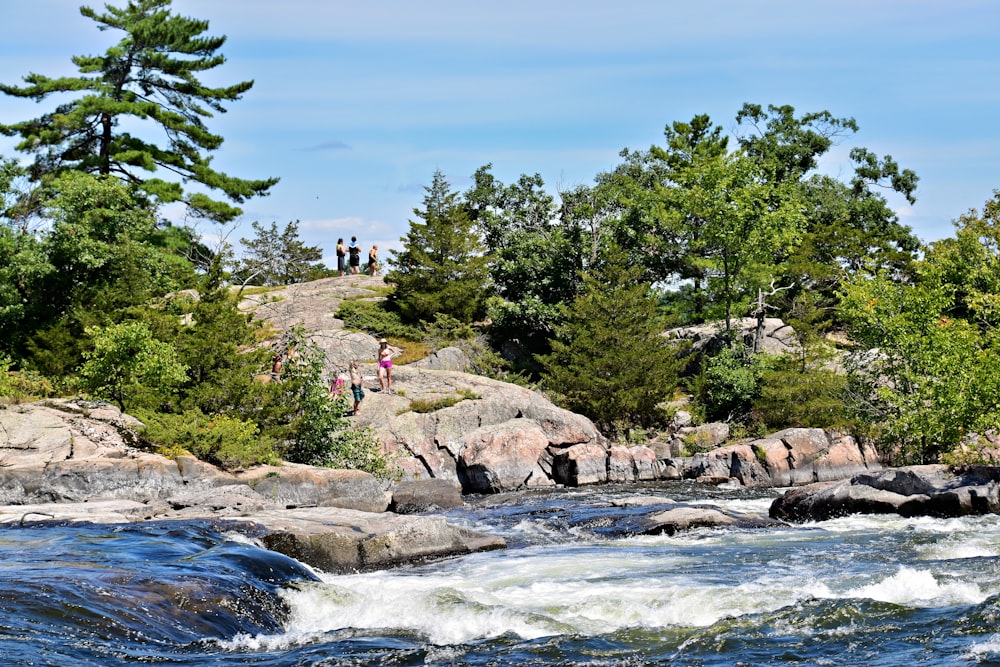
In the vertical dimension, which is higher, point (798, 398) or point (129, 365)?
point (129, 365)

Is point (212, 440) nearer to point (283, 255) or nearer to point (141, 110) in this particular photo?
point (141, 110)

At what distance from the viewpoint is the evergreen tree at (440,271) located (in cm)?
4134

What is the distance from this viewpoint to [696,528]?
18.9 metres

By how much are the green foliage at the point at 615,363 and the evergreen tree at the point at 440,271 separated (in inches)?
245

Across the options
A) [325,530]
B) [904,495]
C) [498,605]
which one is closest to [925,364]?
[904,495]

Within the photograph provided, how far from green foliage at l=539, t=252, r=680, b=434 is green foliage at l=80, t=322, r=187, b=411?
15066 millimetres

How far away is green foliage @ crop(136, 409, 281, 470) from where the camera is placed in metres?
20.5

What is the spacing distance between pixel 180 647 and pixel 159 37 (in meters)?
33.4

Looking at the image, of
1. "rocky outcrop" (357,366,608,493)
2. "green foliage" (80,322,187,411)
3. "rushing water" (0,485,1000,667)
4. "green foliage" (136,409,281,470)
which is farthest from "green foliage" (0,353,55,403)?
"rocky outcrop" (357,366,608,493)

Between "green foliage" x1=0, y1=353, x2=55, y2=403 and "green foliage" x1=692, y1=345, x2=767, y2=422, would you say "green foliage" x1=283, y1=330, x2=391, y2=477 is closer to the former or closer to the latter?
"green foliage" x1=0, y1=353, x2=55, y2=403

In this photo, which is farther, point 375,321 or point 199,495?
point 375,321

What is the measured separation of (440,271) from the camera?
4188cm

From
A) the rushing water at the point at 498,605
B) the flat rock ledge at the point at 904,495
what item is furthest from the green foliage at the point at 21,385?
the flat rock ledge at the point at 904,495

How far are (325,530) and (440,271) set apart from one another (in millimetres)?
27081
